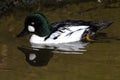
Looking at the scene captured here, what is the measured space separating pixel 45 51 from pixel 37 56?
0.49 metres

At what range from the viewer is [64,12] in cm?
1647

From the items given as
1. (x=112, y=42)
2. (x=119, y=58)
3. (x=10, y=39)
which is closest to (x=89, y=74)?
(x=119, y=58)

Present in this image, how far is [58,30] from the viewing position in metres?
13.9

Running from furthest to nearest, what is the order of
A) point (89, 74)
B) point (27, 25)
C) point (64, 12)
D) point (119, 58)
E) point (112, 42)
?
point (64, 12) → point (27, 25) → point (112, 42) → point (119, 58) → point (89, 74)

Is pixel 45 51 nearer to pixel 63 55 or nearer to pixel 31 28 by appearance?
pixel 63 55

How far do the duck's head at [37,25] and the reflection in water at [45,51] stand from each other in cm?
64

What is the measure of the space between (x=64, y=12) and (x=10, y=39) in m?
2.93

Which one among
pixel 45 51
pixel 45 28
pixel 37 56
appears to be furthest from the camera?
pixel 45 28

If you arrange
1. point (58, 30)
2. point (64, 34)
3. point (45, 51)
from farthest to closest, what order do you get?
point (58, 30)
point (64, 34)
point (45, 51)

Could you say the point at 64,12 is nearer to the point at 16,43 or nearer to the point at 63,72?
the point at 16,43

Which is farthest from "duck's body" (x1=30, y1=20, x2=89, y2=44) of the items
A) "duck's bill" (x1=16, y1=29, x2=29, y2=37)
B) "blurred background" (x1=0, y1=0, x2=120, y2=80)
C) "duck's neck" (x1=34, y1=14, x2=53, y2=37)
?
"blurred background" (x1=0, y1=0, x2=120, y2=80)

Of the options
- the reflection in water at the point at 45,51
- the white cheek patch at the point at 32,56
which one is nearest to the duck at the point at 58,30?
the reflection in water at the point at 45,51

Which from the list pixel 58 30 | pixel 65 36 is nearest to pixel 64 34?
pixel 65 36

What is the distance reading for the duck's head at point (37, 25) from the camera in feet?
45.9
